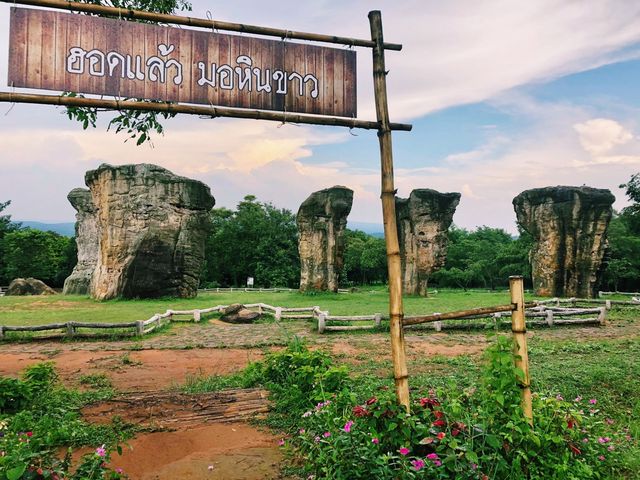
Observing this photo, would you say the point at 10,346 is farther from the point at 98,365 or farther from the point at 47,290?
the point at 47,290

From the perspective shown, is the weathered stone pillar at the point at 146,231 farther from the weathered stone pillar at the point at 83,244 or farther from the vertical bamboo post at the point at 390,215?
the vertical bamboo post at the point at 390,215

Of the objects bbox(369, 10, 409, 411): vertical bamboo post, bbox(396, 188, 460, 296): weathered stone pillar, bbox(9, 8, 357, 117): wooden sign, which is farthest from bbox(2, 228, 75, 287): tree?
bbox(369, 10, 409, 411): vertical bamboo post

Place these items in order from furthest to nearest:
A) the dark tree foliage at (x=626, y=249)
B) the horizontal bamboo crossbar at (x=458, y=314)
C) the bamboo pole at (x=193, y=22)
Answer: the dark tree foliage at (x=626, y=249) → the horizontal bamboo crossbar at (x=458, y=314) → the bamboo pole at (x=193, y=22)

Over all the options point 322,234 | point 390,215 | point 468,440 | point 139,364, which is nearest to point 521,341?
point 468,440

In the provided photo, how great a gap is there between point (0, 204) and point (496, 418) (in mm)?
57239

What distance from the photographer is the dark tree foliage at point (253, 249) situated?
41.4 m

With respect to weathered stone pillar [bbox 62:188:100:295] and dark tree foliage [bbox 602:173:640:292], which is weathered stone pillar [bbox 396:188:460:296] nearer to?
dark tree foliage [bbox 602:173:640:292]

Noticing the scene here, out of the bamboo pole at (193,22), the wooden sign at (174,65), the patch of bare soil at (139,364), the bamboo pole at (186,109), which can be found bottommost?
the patch of bare soil at (139,364)

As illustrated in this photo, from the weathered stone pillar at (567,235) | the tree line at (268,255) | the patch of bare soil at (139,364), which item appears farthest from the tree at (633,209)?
the patch of bare soil at (139,364)

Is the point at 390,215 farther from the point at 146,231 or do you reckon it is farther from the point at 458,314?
the point at 146,231

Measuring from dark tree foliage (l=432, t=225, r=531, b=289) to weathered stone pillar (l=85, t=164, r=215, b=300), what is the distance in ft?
→ 69.7

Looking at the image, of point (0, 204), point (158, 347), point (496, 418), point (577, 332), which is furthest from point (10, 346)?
point (0, 204)

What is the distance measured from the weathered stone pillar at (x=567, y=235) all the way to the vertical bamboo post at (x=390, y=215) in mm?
22719

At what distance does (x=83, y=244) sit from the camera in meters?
30.0
